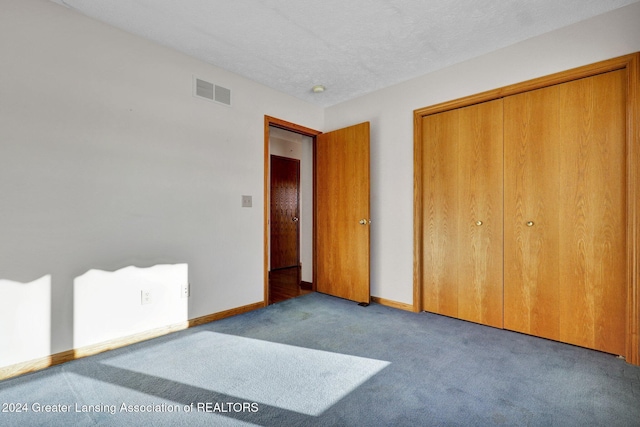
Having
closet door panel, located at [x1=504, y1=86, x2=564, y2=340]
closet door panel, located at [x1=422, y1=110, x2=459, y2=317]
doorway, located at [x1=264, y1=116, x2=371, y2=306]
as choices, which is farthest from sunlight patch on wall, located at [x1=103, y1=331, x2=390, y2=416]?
closet door panel, located at [x1=504, y1=86, x2=564, y2=340]

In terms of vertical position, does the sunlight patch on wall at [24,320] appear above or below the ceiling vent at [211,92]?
below

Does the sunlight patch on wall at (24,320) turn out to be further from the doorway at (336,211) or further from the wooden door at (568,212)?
the wooden door at (568,212)

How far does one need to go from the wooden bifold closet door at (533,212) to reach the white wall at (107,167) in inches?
81.1

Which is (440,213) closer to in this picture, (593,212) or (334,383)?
(593,212)

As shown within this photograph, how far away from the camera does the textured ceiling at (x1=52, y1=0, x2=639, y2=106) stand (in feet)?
6.84

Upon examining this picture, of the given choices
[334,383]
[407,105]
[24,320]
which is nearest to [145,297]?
[24,320]

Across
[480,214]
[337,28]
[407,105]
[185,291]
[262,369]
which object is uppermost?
[337,28]

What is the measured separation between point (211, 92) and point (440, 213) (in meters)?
2.60

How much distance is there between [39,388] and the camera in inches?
69.4

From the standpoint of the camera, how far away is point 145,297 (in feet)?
8.11

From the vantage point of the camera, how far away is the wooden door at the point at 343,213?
137 inches

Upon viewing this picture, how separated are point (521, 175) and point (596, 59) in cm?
94

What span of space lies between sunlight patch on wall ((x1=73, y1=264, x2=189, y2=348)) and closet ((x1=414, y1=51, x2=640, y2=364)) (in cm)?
239

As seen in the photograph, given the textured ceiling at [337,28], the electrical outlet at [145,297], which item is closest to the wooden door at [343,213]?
the textured ceiling at [337,28]
